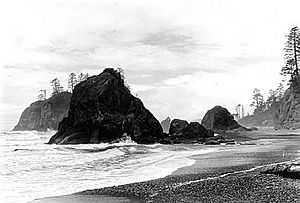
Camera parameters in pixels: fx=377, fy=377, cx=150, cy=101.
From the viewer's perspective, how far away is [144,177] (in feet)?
63.0

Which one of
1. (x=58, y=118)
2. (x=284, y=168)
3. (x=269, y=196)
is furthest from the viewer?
(x=58, y=118)

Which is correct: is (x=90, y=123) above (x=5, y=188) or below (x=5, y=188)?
above

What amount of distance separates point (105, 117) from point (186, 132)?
14543 millimetres

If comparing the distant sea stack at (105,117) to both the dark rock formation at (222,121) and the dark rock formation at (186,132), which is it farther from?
the dark rock formation at (222,121)

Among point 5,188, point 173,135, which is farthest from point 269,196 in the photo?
point 173,135

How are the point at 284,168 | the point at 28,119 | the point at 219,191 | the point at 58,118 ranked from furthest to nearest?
the point at 28,119 → the point at 58,118 → the point at 284,168 → the point at 219,191

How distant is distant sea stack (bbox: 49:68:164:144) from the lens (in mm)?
49625

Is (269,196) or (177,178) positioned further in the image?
(177,178)

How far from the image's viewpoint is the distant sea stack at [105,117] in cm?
4962

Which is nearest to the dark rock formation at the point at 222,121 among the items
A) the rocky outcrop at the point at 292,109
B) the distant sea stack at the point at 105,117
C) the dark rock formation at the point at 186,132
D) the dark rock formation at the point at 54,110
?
the rocky outcrop at the point at 292,109

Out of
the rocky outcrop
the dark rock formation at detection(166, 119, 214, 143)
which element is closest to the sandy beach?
the dark rock formation at detection(166, 119, 214, 143)

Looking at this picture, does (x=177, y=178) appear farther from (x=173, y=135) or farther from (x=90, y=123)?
(x=173, y=135)

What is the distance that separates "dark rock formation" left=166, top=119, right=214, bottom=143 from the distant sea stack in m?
3.08

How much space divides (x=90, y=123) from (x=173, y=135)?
1464 centimetres
